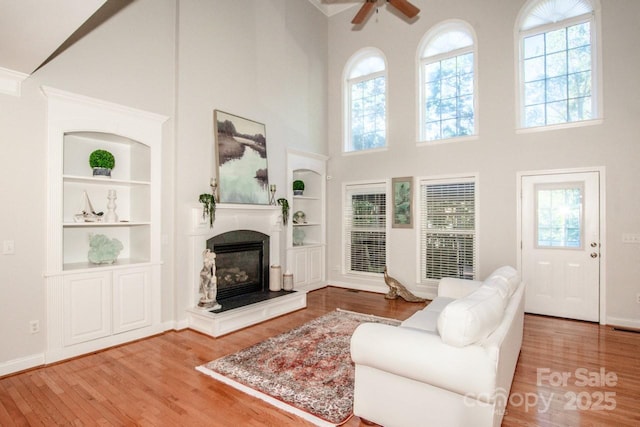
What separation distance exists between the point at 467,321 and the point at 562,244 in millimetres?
3855

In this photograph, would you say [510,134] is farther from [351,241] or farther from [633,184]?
[351,241]

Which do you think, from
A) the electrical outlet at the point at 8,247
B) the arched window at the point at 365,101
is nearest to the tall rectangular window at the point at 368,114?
the arched window at the point at 365,101

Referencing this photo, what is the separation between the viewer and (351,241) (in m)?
6.83

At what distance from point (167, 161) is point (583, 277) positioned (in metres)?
5.76

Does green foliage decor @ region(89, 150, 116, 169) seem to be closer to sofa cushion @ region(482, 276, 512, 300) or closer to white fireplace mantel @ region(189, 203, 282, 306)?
white fireplace mantel @ region(189, 203, 282, 306)

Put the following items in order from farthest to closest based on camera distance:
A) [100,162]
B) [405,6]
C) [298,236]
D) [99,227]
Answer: [298,236] → [405,6] → [99,227] → [100,162]

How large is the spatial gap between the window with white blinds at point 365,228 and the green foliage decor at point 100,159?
4205 millimetres

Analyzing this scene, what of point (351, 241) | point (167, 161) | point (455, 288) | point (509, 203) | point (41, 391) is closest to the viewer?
point (41, 391)

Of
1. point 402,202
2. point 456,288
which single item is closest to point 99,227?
point 456,288

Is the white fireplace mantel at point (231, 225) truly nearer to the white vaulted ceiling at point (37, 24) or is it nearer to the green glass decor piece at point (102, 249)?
the green glass decor piece at point (102, 249)

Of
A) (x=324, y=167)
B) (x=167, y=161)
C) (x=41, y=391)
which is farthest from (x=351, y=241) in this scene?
(x=41, y=391)

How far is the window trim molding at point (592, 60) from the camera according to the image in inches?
177

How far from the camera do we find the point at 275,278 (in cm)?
523

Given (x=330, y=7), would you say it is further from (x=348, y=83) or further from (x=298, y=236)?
(x=298, y=236)
